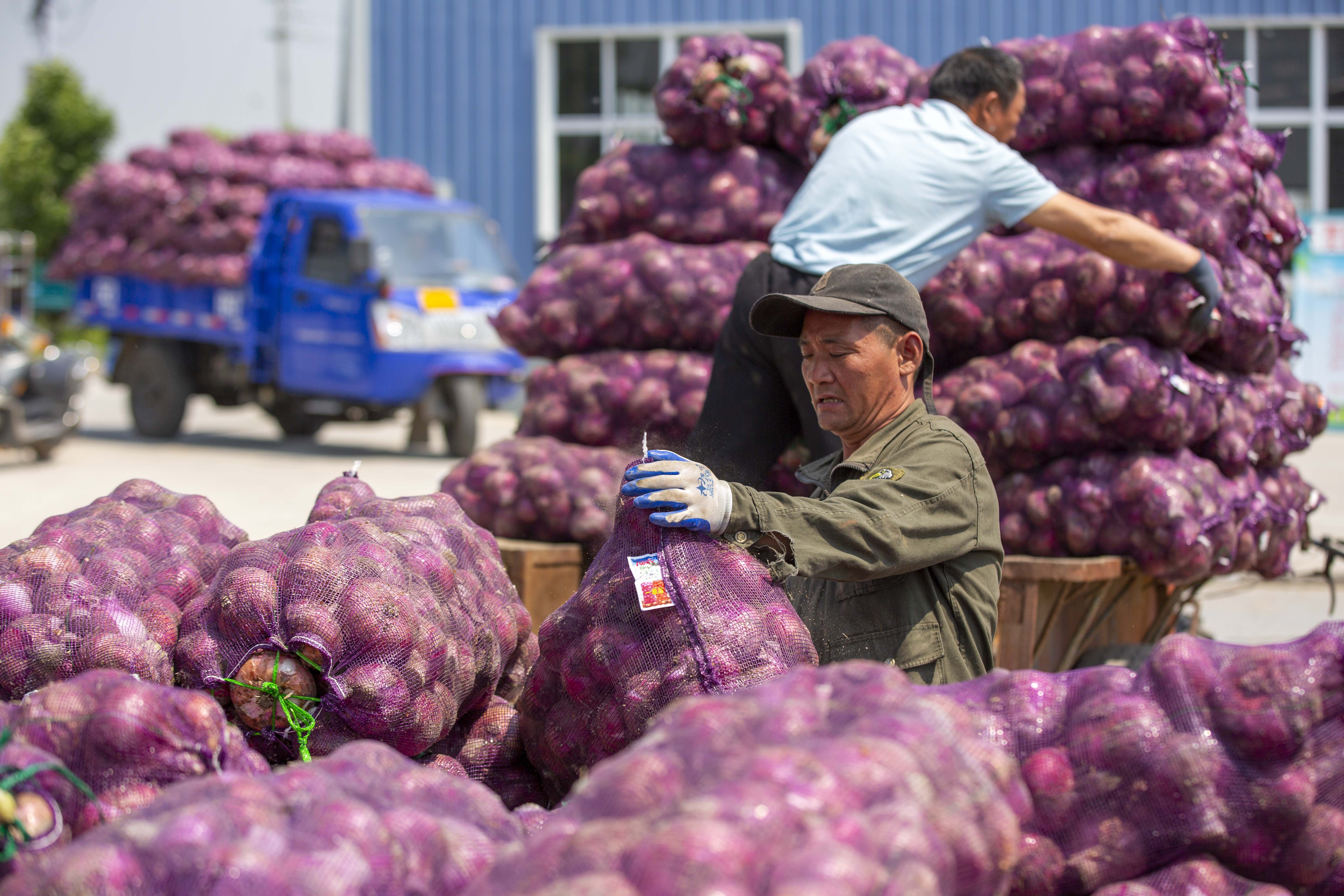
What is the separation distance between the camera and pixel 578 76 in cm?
1499

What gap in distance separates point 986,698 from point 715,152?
3.06 m

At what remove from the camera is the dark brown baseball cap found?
7.68 ft

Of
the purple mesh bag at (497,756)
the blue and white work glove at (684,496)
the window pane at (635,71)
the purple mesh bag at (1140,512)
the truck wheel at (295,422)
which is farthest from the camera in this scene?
the window pane at (635,71)

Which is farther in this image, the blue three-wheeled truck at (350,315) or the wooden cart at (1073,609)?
the blue three-wheeled truck at (350,315)

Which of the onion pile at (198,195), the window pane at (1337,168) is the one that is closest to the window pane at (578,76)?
the onion pile at (198,195)

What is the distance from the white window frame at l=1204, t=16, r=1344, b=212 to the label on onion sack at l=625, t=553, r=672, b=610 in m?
13.4

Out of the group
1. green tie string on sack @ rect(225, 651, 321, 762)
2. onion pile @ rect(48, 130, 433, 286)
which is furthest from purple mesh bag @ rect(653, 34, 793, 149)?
onion pile @ rect(48, 130, 433, 286)

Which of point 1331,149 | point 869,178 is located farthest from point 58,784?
point 1331,149

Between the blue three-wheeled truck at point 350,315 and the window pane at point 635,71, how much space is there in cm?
313

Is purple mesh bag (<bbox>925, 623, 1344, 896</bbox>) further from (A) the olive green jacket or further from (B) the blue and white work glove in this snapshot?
(B) the blue and white work glove

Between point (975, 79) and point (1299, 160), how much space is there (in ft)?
40.0

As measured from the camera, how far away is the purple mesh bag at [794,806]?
122 cm

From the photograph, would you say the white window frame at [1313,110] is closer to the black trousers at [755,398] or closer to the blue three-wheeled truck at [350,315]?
the blue three-wheeled truck at [350,315]

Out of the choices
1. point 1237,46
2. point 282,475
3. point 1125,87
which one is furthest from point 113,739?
point 1237,46
